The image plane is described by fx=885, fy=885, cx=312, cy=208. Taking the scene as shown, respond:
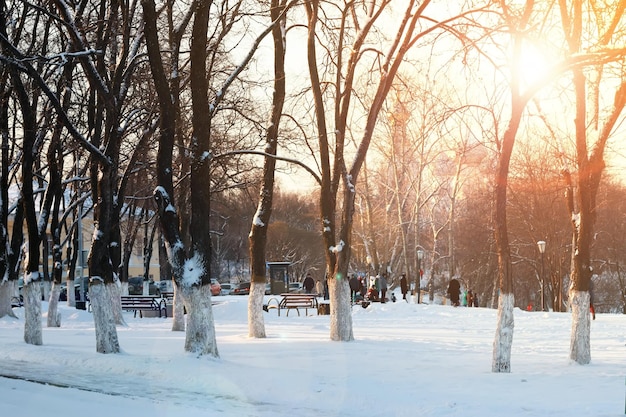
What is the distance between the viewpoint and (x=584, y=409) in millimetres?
10414

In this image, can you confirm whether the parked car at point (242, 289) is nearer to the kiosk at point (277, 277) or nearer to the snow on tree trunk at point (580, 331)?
the kiosk at point (277, 277)

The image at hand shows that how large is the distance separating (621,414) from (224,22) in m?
14.1

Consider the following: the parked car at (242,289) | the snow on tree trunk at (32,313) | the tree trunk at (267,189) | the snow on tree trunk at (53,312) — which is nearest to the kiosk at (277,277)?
the parked car at (242,289)

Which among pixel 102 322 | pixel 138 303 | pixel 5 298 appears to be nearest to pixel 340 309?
pixel 102 322

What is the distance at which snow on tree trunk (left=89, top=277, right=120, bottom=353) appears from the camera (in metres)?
16.7

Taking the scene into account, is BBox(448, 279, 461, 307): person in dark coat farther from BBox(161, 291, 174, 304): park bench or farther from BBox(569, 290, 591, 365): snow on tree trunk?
BBox(569, 290, 591, 365): snow on tree trunk

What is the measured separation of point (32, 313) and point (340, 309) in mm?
6832

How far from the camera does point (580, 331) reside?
1494 centimetres

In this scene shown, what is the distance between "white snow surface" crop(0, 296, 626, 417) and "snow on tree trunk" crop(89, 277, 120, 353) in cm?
32

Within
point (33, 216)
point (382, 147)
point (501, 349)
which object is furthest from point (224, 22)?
point (382, 147)

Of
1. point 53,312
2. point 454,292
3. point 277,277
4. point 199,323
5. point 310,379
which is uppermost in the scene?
point 277,277

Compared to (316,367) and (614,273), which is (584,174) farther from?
(614,273)

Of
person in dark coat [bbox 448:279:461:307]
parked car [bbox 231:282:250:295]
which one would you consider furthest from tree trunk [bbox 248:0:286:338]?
parked car [bbox 231:282:250:295]

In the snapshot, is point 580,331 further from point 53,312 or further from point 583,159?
point 53,312
